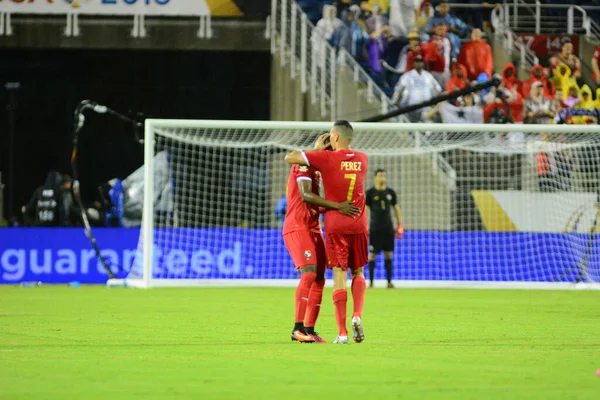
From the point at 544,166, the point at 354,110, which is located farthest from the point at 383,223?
the point at 354,110

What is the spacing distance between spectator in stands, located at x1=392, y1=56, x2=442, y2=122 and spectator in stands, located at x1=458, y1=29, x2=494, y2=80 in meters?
1.29

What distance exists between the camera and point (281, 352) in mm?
8055

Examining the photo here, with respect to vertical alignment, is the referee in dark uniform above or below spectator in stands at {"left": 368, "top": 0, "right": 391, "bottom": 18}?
below

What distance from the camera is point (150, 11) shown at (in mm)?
24344

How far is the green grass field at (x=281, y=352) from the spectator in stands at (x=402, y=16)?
37.8ft

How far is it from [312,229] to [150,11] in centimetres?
1596

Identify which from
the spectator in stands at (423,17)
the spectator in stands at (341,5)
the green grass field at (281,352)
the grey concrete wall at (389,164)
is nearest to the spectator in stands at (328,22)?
the spectator in stands at (341,5)

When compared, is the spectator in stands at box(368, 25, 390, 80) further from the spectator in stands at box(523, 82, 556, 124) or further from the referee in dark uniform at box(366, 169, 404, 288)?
the referee in dark uniform at box(366, 169, 404, 288)

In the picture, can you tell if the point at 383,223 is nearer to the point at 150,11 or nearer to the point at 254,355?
the point at 150,11

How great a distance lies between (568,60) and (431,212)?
638cm

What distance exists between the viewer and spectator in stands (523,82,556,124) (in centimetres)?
2395

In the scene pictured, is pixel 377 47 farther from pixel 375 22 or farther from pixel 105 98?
pixel 105 98

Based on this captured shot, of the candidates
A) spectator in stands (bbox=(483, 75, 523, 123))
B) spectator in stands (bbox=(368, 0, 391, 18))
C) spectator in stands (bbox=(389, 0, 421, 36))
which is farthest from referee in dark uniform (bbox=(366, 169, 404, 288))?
spectator in stands (bbox=(368, 0, 391, 18))

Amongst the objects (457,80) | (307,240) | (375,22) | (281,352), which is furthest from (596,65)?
(281,352)
